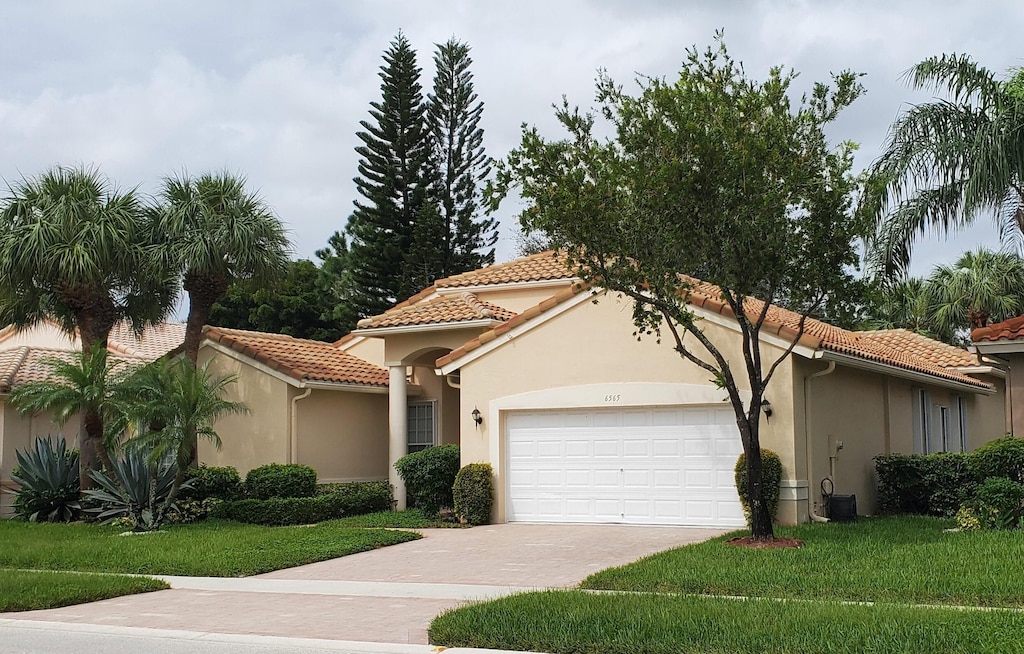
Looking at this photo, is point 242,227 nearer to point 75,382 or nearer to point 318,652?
point 75,382

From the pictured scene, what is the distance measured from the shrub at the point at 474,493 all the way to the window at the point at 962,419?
41.3ft

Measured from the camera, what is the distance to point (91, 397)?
20906 millimetres

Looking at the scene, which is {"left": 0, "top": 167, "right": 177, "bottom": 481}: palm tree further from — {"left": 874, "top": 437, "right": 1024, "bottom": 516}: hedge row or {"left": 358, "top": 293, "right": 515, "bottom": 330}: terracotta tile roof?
{"left": 874, "top": 437, "right": 1024, "bottom": 516}: hedge row

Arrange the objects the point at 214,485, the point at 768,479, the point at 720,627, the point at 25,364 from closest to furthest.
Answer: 1. the point at 720,627
2. the point at 768,479
3. the point at 214,485
4. the point at 25,364

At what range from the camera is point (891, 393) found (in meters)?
21.6

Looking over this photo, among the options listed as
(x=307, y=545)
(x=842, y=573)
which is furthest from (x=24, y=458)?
(x=842, y=573)

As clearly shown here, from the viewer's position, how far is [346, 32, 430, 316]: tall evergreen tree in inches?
1547

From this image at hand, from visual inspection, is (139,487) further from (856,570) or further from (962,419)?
(962,419)

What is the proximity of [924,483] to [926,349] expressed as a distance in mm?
9519

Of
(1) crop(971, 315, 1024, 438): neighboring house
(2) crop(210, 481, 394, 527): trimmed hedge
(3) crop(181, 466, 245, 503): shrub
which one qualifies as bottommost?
(2) crop(210, 481, 394, 527): trimmed hedge

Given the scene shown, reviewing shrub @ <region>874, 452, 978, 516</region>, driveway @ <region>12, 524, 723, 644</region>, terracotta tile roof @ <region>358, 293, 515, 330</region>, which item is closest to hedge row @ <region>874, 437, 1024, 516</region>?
shrub @ <region>874, 452, 978, 516</region>

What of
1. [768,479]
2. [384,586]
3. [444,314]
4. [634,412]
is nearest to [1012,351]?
[768,479]

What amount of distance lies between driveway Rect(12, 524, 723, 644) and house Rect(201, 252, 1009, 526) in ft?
4.43

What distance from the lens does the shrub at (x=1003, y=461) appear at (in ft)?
55.2
